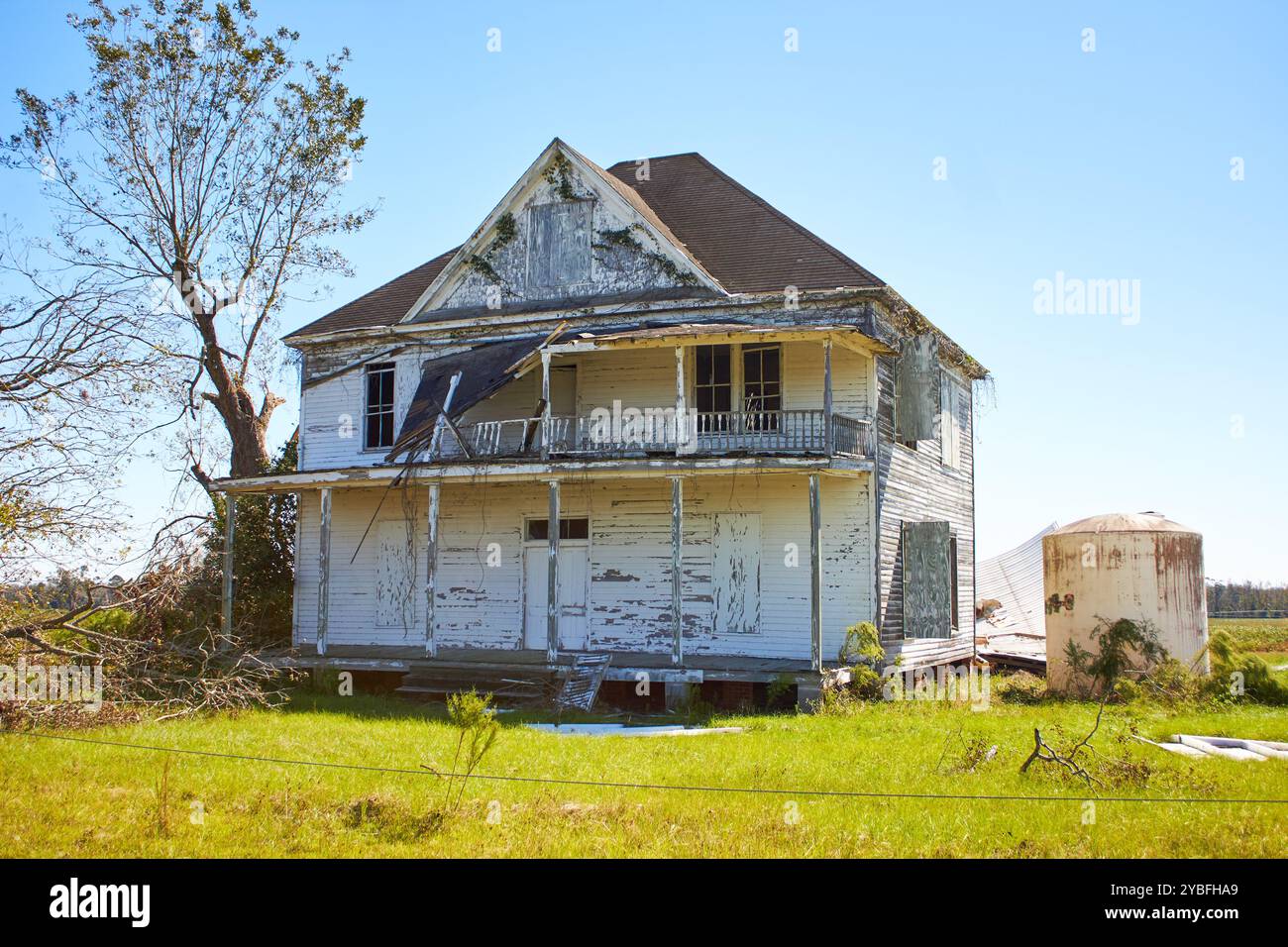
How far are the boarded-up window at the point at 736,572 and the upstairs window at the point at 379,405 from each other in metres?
7.07

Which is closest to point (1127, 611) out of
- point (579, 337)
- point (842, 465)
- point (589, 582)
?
point (842, 465)

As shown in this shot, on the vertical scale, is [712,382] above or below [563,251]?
below

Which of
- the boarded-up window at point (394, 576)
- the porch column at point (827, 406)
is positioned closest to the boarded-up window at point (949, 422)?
the porch column at point (827, 406)

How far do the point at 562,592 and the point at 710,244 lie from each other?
22.5 feet

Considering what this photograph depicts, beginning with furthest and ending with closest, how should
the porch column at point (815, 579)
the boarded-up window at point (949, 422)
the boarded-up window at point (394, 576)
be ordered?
the boarded-up window at point (949, 422)
the boarded-up window at point (394, 576)
the porch column at point (815, 579)

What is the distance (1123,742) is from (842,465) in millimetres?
6137

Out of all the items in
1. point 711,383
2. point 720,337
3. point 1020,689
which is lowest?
point 1020,689

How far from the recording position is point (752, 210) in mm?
20922

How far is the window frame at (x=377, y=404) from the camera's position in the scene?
21078 mm

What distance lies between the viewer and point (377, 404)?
21.3 metres

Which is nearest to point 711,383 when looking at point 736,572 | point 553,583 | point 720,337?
point 720,337

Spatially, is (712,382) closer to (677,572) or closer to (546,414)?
(546,414)

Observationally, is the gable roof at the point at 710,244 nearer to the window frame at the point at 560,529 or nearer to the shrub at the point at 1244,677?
the window frame at the point at 560,529
